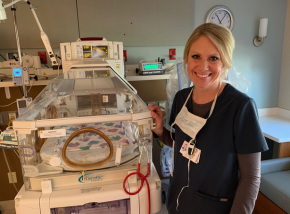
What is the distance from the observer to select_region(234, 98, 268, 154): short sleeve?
0.86 metres

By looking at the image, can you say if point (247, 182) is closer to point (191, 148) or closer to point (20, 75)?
point (191, 148)

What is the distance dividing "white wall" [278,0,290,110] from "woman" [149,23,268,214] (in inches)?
93.3

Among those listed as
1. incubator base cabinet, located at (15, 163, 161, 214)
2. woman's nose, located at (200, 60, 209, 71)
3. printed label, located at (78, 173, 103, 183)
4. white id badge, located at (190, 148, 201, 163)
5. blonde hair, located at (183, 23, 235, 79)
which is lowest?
incubator base cabinet, located at (15, 163, 161, 214)

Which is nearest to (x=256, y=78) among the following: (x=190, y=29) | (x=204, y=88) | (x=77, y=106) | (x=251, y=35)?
(x=251, y=35)

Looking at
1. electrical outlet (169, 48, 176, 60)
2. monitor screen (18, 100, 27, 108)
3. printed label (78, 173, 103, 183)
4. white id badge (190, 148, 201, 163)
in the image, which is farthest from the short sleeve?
electrical outlet (169, 48, 176, 60)

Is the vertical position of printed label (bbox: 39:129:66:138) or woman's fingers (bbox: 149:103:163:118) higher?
woman's fingers (bbox: 149:103:163:118)

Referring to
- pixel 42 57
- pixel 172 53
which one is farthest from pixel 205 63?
pixel 42 57

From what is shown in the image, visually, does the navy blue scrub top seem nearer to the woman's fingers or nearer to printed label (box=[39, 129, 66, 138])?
the woman's fingers

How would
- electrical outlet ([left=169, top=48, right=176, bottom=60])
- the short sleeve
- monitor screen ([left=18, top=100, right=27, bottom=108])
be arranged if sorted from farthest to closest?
electrical outlet ([left=169, top=48, right=176, bottom=60]) < monitor screen ([left=18, top=100, right=27, bottom=108]) < the short sleeve

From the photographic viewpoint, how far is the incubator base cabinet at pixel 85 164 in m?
0.94

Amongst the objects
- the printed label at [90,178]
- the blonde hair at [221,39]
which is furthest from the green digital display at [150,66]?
the printed label at [90,178]

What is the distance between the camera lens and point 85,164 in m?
1.08

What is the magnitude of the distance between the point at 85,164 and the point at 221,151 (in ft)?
2.21

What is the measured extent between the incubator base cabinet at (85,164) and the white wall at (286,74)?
8.28 feet
